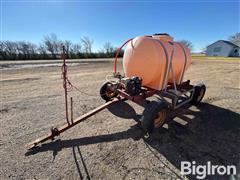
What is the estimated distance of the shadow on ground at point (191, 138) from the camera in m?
2.82

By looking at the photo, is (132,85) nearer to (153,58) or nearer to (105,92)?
(153,58)

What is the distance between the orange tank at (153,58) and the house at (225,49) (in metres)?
58.3

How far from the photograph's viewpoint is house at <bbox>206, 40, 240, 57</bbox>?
1955 inches

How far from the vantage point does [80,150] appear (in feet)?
9.70

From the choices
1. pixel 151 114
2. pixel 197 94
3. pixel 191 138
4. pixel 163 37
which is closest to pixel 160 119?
pixel 151 114

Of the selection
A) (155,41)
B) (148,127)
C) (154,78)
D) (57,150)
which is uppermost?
(155,41)

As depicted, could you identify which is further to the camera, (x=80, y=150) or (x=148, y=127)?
(x=148, y=127)

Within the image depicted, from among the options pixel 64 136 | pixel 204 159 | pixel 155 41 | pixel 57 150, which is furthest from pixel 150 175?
pixel 155 41

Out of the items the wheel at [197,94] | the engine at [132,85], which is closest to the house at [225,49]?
the wheel at [197,94]

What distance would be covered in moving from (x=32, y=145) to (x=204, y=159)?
3.34 metres

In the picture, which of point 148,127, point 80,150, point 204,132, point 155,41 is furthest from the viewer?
point 155,41

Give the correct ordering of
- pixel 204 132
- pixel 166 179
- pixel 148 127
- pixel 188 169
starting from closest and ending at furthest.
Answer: pixel 166 179 < pixel 188 169 < pixel 148 127 < pixel 204 132

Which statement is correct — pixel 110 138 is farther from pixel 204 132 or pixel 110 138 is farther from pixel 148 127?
pixel 204 132

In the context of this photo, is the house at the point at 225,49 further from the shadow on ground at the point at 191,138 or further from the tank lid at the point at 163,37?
the tank lid at the point at 163,37
